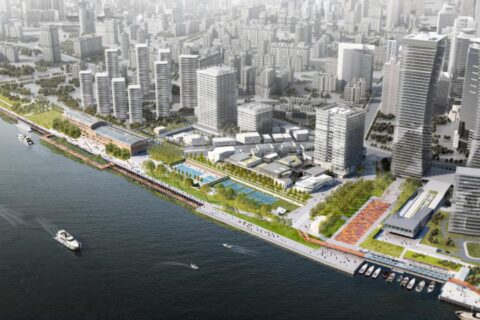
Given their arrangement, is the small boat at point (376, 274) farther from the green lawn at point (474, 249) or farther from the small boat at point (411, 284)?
the green lawn at point (474, 249)

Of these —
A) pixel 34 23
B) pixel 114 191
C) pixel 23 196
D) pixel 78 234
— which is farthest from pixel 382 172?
pixel 34 23

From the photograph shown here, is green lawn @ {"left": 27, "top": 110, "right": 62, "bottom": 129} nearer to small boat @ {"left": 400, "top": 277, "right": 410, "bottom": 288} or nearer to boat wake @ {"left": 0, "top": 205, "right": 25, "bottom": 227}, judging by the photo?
boat wake @ {"left": 0, "top": 205, "right": 25, "bottom": 227}

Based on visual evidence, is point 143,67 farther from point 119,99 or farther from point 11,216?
point 11,216

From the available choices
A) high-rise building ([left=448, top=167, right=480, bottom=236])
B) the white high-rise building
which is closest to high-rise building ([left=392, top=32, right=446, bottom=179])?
high-rise building ([left=448, top=167, right=480, bottom=236])

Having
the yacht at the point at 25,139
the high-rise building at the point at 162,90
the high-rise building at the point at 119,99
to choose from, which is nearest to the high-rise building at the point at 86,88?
the high-rise building at the point at 119,99

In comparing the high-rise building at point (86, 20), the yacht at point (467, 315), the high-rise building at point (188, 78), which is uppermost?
the high-rise building at point (86, 20)

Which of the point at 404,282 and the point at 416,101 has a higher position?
the point at 416,101

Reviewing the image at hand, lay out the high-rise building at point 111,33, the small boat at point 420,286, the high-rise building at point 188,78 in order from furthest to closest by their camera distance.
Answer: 1. the high-rise building at point 111,33
2. the high-rise building at point 188,78
3. the small boat at point 420,286

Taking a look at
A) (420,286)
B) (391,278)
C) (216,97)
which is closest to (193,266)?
(391,278)
